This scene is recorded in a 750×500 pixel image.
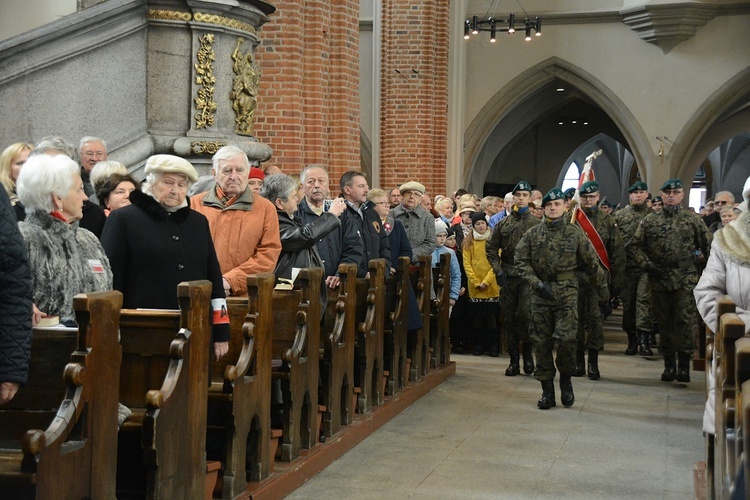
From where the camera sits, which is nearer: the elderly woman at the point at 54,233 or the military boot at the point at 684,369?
the elderly woman at the point at 54,233

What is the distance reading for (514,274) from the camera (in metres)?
10.0

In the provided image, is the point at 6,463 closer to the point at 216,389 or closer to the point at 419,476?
the point at 216,389

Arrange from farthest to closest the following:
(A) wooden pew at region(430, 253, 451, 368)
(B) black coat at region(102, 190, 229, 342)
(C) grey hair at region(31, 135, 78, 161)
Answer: (A) wooden pew at region(430, 253, 451, 368), (C) grey hair at region(31, 135, 78, 161), (B) black coat at region(102, 190, 229, 342)

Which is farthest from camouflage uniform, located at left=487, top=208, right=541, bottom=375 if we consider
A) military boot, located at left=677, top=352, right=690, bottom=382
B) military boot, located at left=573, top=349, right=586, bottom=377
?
military boot, located at left=677, top=352, right=690, bottom=382

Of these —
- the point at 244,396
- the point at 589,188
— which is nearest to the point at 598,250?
the point at 589,188

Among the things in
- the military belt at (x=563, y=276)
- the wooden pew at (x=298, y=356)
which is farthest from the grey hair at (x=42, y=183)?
the military belt at (x=563, y=276)

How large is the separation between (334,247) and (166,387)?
3.64 meters

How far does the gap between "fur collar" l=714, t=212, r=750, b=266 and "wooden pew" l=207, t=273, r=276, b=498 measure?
7.58 feet

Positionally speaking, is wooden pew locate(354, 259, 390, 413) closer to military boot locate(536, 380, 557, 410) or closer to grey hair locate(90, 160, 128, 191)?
military boot locate(536, 380, 557, 410)

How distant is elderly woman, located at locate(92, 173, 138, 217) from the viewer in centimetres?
Answer: 568

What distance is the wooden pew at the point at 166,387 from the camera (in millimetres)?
4031

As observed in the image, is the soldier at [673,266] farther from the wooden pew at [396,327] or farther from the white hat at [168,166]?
the white hat at [168,166]

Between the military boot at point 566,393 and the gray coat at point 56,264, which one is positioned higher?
the gray coat at point 56,264

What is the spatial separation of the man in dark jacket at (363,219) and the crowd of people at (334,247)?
0.01 metres
